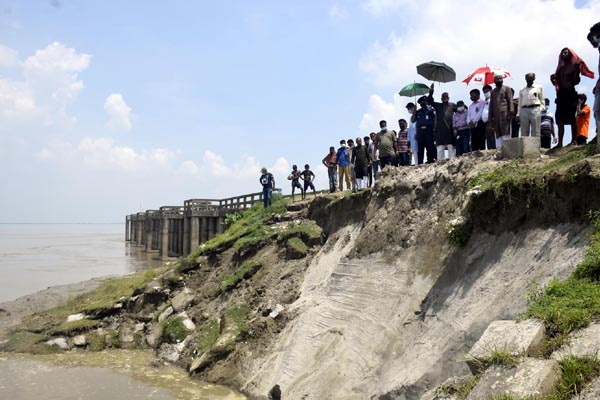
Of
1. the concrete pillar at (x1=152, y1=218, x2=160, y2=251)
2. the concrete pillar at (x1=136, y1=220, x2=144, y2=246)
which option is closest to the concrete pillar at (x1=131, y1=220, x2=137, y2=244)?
A: the concrete pillar at (x1=136, y1=220, x2=144, y2=246)

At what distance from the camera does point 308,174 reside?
21422mm

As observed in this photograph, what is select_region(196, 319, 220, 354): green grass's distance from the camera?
12875 millimetres

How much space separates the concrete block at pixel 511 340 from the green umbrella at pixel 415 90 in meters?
9.75

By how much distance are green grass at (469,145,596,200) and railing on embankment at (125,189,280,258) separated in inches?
639

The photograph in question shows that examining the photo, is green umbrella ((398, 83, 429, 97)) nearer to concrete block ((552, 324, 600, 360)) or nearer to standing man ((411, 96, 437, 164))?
standing man ((411, 96, 437, 164))

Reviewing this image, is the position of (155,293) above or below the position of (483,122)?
below

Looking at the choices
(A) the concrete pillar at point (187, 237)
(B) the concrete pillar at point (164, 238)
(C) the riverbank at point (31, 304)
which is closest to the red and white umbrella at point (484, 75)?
(C) the riverbank at point (31, 304)

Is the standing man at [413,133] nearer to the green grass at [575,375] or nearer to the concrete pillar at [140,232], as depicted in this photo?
the green grass at [575,375]

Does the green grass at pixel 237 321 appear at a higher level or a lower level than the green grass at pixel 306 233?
lower

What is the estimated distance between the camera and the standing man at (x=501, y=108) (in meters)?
11.3

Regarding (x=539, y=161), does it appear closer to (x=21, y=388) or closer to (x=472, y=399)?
(x=472, y=399)

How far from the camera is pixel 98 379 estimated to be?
39.7ft

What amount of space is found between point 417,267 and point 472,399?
5034mm

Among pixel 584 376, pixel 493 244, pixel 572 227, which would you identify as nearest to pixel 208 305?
pixel 493 244
